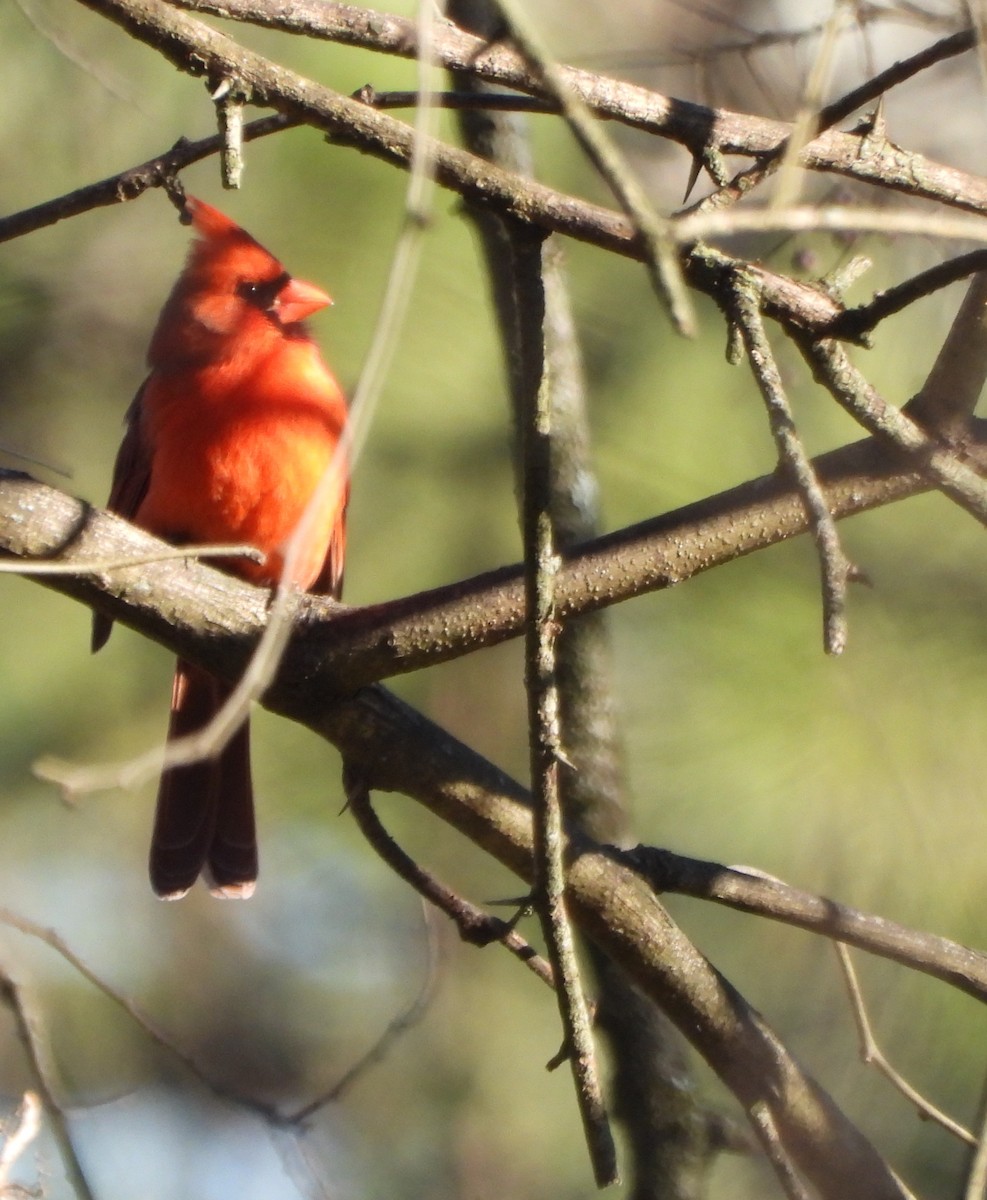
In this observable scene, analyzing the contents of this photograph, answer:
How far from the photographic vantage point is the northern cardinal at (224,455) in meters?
3.08

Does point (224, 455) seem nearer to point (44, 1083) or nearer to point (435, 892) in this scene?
point (435, 892)

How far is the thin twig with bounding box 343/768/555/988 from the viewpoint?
6.70ft

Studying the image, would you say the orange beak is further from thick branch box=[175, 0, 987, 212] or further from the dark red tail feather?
thick branch box=[175, 0, 987, 212]

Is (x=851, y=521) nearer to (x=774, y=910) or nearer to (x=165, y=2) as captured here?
(x=774, y=910)

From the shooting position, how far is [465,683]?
3.79 m

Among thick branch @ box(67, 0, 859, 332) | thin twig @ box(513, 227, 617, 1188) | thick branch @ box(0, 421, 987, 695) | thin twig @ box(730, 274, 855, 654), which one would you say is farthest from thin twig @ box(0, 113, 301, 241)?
thin twig @ box(730, 274, 855, 654)

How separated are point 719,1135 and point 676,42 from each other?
2153mm

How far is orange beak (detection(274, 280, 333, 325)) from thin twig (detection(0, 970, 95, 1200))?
1.82m

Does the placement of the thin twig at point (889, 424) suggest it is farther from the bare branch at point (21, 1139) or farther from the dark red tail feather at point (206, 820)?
the dark red tail feather at point (206, 820)

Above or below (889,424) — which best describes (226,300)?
above

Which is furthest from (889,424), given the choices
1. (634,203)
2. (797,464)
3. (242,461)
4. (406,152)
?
(242,461)

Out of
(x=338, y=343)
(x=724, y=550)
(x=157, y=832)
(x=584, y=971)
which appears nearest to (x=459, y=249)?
(x=338, y=343)

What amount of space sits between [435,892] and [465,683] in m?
1.73

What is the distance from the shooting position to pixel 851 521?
9.69 feet
